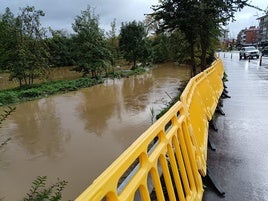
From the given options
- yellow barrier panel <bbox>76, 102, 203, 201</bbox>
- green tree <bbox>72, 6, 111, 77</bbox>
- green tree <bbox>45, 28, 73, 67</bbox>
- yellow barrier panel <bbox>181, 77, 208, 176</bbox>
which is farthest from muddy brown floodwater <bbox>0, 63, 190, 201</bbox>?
green tree <bbox>45, 28, 73, 67</bbox>

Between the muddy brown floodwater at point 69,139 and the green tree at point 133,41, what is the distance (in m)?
19.2

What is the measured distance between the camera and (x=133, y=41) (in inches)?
1375

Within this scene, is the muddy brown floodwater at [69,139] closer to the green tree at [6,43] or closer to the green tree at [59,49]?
the green tree at [6,43]

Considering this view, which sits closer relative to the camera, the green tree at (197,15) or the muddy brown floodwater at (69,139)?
the muddy brown floodwater at (69,139)

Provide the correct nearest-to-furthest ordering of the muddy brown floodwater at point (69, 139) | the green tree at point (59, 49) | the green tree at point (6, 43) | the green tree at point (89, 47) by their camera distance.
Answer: the muddy brown floodwater at point (69, 139), the green tree at point (6, 43), the green tree at point (89, 47), the green tree at point (59, 49)

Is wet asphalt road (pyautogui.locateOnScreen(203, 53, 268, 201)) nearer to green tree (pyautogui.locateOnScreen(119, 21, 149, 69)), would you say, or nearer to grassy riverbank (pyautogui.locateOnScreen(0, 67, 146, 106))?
grassy riverbank (pyautogui.locateOnScreen(0, 67, 146, 106))

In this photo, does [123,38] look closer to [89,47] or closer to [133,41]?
[133,41]

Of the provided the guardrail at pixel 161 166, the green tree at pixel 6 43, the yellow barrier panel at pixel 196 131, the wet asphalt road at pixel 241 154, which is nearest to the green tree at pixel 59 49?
the green tree at pixel 6 43

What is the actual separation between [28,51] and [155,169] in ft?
74.1

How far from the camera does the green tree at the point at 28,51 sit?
2216cm

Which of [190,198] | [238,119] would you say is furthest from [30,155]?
[190,198]

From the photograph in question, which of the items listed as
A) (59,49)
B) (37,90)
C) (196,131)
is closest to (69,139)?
(196,131)

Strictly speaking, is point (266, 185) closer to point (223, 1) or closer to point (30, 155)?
point (30, 155)

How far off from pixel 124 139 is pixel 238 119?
3.34 m
